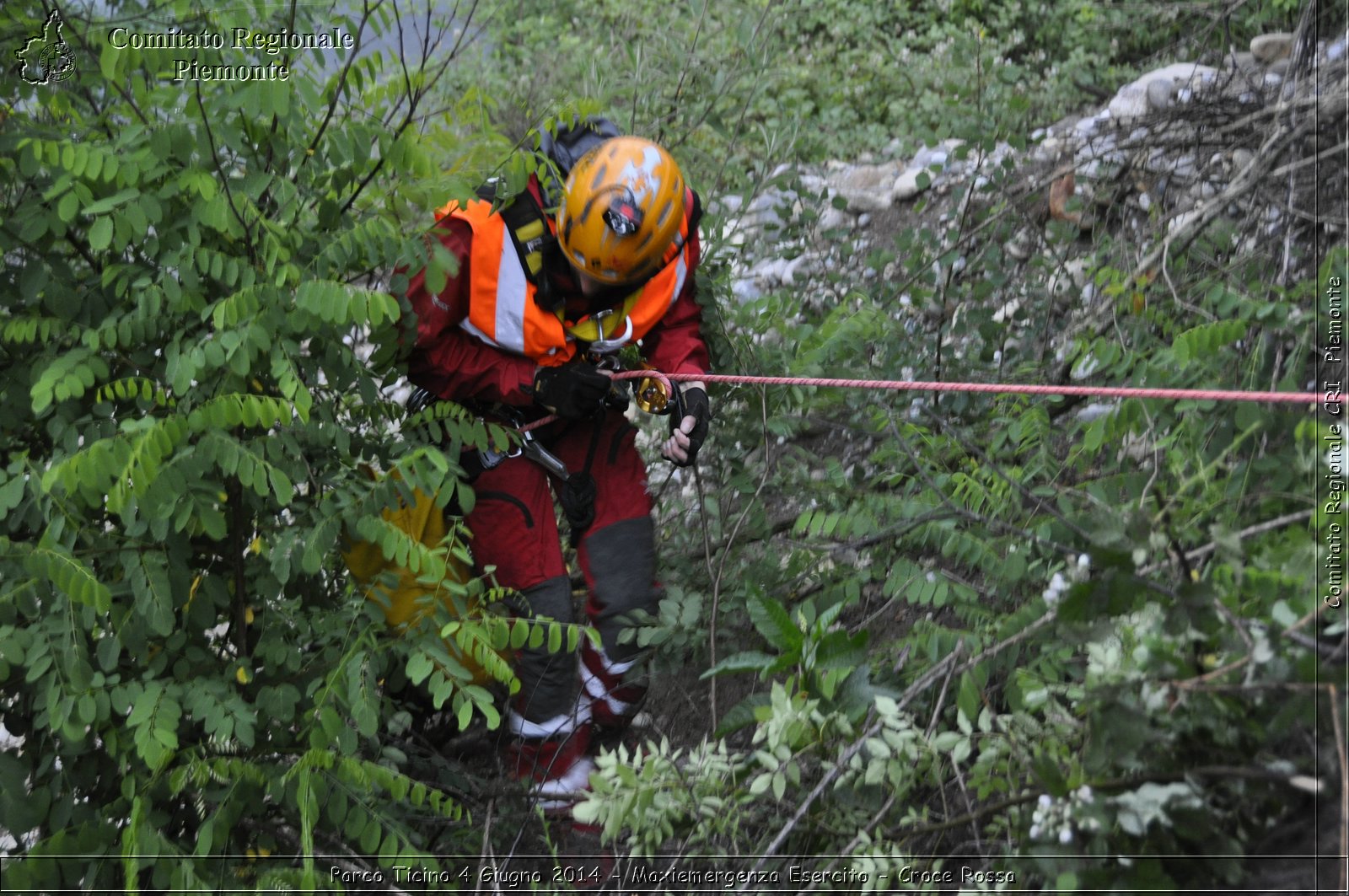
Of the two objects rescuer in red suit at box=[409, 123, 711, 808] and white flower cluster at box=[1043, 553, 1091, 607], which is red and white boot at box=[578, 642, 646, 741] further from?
white flower cluster at box=[1043, 553, 1091, 607]

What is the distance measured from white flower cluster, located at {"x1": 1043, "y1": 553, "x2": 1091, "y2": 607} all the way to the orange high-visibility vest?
5.62 ft

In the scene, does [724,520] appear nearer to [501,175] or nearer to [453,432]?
[453,432]

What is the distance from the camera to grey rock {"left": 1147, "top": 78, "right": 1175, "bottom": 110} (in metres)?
5.02

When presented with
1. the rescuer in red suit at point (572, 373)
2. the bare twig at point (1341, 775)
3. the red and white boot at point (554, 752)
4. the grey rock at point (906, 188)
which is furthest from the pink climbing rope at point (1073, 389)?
the grey rock at point (906, 188)

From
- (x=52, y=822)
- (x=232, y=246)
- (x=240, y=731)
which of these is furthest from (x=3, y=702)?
(x=232, y=246)

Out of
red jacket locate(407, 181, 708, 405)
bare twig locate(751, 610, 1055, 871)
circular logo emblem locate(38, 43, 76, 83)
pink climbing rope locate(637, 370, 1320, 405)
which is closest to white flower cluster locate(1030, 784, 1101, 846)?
bare twig locate(751, 610, 1055, 871)

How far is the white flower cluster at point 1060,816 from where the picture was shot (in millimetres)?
1952

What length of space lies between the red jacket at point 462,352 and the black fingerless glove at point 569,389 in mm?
50

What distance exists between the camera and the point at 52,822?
2551mm

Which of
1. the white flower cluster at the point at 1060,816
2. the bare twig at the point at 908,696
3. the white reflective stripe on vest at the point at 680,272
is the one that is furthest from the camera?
the white reflective stripe on vest at the point at 680,272

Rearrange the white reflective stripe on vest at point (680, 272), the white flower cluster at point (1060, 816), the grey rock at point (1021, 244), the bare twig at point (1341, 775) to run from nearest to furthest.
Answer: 1. the bare twig at point (1341, 775)
2. the white flower cluster at point (1060, 816)
3. the white reflective stripe on vest at point (680, 272)
4. the grey rock at point (1021, 244)

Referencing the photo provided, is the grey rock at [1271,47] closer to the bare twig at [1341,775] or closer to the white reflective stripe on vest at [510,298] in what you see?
the white reflective stripe on vest at [510,298]

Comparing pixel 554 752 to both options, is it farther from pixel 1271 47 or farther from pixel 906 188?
pixel 1271 47

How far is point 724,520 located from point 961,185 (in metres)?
1.69
